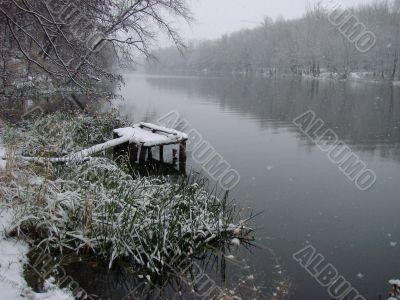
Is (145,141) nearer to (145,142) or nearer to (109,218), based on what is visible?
(145,142)

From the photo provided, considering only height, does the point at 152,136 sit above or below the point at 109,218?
below

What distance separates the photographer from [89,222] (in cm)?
550

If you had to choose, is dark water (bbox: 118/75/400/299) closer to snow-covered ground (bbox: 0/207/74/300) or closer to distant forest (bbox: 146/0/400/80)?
snow-covered ground (bbox: 0/207/74/300)

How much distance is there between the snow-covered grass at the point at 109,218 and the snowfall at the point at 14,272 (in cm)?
13

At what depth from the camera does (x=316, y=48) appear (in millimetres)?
71625

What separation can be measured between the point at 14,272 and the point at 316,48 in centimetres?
7358

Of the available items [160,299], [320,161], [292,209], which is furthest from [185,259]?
[320,161]

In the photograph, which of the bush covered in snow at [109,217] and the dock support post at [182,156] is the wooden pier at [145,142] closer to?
the dock support post at [182,156]

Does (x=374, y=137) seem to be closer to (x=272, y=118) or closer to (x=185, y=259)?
(x=272, y=118)

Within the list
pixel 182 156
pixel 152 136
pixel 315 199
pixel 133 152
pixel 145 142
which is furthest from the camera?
pixel 182 156

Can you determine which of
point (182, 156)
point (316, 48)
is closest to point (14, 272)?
point (182, 156)

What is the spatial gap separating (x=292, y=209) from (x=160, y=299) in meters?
4.25

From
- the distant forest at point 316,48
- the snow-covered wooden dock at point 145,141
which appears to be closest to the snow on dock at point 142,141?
the snow-covered wooden dock at point 145,141

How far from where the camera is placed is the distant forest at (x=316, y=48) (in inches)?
2472
